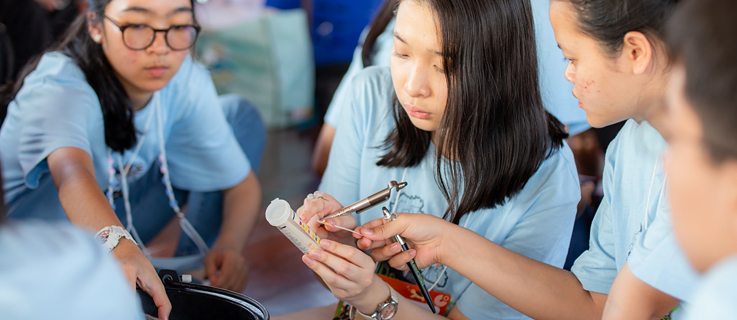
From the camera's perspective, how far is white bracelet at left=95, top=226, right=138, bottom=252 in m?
1.11

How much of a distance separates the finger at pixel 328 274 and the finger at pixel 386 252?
5.1 inches

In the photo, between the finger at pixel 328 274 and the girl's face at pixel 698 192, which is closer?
the girl's face at pixel 698 192

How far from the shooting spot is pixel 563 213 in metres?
1.23

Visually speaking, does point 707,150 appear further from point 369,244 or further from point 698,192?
point 369,244

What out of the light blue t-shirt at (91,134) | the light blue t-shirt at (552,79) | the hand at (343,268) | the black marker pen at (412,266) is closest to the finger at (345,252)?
the hand at (343,268)

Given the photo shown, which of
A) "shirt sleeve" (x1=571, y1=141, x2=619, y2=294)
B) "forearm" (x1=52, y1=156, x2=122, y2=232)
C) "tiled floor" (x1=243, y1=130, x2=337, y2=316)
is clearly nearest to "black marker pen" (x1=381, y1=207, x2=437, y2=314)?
"shirt sleeve" (x1=571, y1=141, x2=619, y2=294)

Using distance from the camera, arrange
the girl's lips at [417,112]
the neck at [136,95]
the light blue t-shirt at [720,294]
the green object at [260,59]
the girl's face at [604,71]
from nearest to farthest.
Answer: the light blue t-shirt at [720,294], the girl's face at [604,71], the girl's lips at [417,112], the neck at [136,95], the green object at [260,59]

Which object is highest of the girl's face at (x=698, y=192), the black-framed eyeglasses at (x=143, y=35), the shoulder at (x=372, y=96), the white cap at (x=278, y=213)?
the girl's face at (x=698, y=192)

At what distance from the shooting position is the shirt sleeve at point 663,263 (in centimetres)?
83

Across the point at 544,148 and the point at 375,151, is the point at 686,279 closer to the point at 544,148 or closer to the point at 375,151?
the point at 544,148

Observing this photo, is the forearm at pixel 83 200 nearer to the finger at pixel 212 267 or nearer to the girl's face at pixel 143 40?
the girl's face at pixel 143 40

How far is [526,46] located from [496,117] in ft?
0.48

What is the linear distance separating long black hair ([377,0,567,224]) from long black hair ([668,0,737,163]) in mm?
533

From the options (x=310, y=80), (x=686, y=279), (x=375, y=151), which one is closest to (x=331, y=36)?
(x=310, y=80)
